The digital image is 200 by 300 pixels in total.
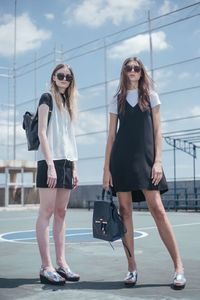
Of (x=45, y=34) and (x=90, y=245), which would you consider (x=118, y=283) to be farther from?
(x=45, y=34)

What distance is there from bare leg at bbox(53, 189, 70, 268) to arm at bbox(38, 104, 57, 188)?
19cm

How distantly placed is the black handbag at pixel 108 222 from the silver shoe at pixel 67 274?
0.32 meters

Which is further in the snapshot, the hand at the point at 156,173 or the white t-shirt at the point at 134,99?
the white t-shirt at the point at 134,99

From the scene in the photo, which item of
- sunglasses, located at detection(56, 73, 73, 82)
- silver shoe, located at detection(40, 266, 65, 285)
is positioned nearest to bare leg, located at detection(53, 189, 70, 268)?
silver shoe, located at detection(40, 266, 65, 285)

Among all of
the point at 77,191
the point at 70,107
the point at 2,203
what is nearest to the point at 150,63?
the point at 77,191

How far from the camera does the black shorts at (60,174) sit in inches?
133

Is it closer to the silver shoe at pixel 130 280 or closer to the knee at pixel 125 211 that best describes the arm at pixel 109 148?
the knee at pixel 125 211

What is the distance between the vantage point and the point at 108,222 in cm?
330

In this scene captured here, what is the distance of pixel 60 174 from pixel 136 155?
567 millimetres

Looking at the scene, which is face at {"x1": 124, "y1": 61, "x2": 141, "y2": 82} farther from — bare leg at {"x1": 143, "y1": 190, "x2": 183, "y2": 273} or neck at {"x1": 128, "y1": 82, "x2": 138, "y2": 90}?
bare leg at {"x1": 143, "y1": 190, "x2": 183, "y2": 273}

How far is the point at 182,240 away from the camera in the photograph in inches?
245

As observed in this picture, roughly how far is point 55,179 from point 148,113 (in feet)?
2.59

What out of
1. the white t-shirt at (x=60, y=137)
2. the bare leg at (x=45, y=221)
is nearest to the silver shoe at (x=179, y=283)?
the bare leg at (x=45, y=221)

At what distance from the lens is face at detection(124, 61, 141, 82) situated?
11.1ft
